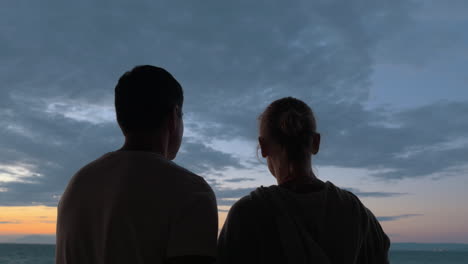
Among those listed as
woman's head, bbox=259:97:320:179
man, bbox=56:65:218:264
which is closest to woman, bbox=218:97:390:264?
woman's head, bbox=259:97:320:179

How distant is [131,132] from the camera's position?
2006 mm

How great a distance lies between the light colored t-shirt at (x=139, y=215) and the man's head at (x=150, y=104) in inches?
6.6

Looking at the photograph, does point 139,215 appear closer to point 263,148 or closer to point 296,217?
point 296,217

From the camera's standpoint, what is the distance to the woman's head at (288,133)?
2494 millimetres

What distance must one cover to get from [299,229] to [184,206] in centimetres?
82

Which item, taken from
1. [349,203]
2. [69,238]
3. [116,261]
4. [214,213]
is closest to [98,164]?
[69,238]

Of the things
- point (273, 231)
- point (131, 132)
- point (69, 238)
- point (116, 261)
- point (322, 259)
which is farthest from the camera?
point (273, 231)

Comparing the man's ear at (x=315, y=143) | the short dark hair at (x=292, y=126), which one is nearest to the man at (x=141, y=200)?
the short dark hair at (x=292, y=126)

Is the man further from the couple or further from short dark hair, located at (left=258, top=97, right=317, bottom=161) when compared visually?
short dark hair, located at (left=258, top=97, right=317, bottom=161)

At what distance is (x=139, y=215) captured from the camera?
68.6 inches

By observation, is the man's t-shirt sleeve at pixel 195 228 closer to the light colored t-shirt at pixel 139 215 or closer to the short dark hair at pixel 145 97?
the light colored t-shirt at pixel 139 215

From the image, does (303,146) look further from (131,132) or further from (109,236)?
(109,236)

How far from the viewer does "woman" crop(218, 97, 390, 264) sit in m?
2.29

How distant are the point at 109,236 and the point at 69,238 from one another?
0.26 m
